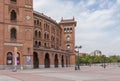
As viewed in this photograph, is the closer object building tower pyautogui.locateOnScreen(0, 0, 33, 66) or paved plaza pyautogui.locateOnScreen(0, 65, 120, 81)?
paved plaza pyautogui.locateOnScreen(0, 65, 120, 81)

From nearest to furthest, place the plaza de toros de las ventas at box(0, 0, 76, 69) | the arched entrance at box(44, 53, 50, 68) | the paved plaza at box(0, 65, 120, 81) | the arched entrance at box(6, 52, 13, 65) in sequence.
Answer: the paved plaza at box(0, 65, 120, 81) → the plaza de toros de las ventas at box(0, 0, 76, 69) → the arched entrance at box(6, 52, 13, 65) → the arched entrance at box(44, 53, 50, 68)

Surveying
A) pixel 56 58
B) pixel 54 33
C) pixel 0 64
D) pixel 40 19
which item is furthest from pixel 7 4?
Answer: pixel 54 33

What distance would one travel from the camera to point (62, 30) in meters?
132

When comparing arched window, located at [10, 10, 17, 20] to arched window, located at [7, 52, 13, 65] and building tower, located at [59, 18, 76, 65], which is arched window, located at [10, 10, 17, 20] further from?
building tower, located at [59, 18, 76, 65]

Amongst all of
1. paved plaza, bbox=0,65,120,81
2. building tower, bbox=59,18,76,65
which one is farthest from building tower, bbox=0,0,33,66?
building tower, bbox=59,18,76,65

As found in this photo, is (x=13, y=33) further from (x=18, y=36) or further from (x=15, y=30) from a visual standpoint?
(x=18, y=36)

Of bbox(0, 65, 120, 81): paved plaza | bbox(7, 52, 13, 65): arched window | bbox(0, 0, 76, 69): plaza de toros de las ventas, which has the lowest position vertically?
bbox(0, 65, 120, 81): paved plaza

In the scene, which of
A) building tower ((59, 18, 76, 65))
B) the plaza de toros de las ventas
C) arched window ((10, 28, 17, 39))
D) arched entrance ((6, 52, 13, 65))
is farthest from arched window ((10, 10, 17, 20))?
building tower ((59, 18, 76, 65))

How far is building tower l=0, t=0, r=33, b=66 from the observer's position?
69.8m

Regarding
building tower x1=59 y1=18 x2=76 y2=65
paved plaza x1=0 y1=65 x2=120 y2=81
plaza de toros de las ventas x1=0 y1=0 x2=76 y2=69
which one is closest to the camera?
paved plaza x1=0 y1=65 x2=120 y2=81

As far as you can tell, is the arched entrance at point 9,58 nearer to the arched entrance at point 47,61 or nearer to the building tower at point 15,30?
the building tower at point 15,30

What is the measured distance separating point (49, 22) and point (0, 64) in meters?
39.3

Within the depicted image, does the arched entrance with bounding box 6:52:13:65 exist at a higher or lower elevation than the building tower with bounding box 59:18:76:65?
lower

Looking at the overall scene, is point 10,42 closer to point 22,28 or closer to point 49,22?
point 22,28
